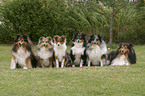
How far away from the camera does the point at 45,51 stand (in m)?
9.38

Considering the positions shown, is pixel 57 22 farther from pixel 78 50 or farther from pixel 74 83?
pixel 74 83

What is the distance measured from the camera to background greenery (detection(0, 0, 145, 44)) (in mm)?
17906

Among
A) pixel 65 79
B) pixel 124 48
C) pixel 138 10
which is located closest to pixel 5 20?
pixel 138 10

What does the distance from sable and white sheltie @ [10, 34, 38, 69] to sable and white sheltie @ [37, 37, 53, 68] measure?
36 centimetres

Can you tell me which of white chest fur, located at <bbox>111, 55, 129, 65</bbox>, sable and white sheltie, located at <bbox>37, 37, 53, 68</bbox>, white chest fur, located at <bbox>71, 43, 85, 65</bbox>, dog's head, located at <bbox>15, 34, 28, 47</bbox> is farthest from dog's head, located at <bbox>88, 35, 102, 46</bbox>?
dog's head, located at <bbox>15, 34, 28, 47</bbox>

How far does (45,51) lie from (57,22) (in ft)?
29.9

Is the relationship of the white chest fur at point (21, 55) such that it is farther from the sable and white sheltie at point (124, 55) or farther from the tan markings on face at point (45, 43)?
the sable and white sheltie at point (124, 55)

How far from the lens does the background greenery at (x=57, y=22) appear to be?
17906 mm

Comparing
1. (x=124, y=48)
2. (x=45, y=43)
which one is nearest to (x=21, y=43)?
(x=45, y=43)

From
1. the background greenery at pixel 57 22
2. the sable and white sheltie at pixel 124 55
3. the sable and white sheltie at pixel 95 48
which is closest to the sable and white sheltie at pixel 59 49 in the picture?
the sable and white sheltie at pixel 95 48

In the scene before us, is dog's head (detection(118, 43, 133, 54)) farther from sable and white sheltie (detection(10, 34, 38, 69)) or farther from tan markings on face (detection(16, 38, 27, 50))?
tan markings on face (detection(16, 38, 27, 50))

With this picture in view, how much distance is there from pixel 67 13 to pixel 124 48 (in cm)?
978

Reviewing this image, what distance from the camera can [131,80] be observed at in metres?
6.73

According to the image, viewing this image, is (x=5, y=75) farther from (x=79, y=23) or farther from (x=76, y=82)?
(x=79, y=23)
